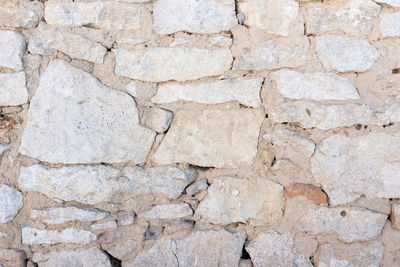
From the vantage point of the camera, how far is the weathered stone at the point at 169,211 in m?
1.68

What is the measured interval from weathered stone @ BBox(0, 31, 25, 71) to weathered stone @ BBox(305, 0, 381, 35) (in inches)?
45.1

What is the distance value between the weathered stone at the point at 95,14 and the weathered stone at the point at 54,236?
0.82 m

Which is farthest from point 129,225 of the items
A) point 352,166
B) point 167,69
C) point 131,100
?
point 352,166

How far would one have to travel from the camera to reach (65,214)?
5.30 feet

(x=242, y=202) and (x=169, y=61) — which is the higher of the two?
(x=169, y=61)

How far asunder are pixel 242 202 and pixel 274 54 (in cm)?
63

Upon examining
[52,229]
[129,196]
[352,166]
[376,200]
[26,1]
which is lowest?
[52,229]

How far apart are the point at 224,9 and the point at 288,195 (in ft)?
2.64

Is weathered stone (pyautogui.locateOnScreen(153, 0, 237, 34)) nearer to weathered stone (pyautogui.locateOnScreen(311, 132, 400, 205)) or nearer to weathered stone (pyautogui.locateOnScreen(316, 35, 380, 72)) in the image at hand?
weathered stone (pyautogui.locateOnScreen(316, 35, 380, 72))

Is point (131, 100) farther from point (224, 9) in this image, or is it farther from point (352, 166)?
point (352, 166)

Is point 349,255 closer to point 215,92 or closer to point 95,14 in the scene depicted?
point 215,92

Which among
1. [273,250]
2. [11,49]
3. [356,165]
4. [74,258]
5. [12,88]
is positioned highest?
[11,49]

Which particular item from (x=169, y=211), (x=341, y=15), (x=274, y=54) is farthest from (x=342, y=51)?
(x=169, y=211)

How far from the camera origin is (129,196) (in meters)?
1.66
